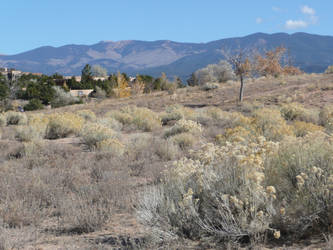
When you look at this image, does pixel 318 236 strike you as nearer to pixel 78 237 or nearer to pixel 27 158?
pixel 78 237

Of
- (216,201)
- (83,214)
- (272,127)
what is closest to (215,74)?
(272,127)

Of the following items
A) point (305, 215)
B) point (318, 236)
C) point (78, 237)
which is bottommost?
point (78, 237)

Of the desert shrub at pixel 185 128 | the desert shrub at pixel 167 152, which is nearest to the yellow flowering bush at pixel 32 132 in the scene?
the desert shrub at pixel 185 128

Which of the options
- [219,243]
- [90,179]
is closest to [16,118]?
[90,179]

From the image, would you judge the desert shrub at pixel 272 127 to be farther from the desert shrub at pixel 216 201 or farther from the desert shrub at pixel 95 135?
the desert shrub at pixel 216 201

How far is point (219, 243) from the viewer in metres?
3.63

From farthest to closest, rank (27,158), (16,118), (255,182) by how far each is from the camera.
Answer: (16,118), (27,158), (255,182)

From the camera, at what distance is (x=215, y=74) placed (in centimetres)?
5619

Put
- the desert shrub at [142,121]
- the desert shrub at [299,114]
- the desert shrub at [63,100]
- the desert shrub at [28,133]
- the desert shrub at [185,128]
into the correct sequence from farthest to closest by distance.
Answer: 1. the desert shrub at [63,100]
2. the desert shrub at [299,114]
3. the desert shrub at [142,121]
4. the desert shrub at [28,133]
5. the desert shrub at [185,128]

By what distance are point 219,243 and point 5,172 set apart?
5.05 meters

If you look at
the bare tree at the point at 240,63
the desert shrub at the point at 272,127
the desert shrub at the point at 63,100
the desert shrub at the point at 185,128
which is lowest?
the desert shrub at the point at 63,100

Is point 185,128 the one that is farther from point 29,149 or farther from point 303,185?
point 303,185

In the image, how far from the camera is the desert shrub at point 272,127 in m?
8.62

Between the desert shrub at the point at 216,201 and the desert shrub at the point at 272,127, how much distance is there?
467cm
